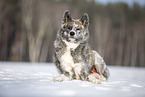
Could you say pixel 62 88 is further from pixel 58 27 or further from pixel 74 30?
pixel 58 27

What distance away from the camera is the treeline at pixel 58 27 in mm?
18969

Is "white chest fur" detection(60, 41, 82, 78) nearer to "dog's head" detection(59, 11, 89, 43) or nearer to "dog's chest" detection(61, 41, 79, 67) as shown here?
"dog's chest" detection(61, 41, 79, 67)

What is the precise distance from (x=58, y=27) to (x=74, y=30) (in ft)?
52.3

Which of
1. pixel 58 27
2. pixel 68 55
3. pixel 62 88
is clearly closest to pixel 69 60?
pixel 68 55

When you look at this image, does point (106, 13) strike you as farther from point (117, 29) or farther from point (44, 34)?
point (44, 34)

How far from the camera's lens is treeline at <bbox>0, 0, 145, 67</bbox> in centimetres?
1897

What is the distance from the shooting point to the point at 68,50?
3531mm

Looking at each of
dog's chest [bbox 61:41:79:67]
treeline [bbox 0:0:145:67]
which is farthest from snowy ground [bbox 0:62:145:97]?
treeline [bbox 0:0:145:67]

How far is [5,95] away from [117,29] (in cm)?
2368

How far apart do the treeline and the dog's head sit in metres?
15.7

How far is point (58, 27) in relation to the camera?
1917 cm

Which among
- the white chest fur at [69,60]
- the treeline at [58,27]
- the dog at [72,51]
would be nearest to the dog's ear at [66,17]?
the dog at [72,51]

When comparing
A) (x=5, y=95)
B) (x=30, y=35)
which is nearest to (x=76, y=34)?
(x=5, y=95)

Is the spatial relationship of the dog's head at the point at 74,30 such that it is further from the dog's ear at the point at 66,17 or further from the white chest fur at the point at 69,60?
the white chest fur at the point at 69,60
